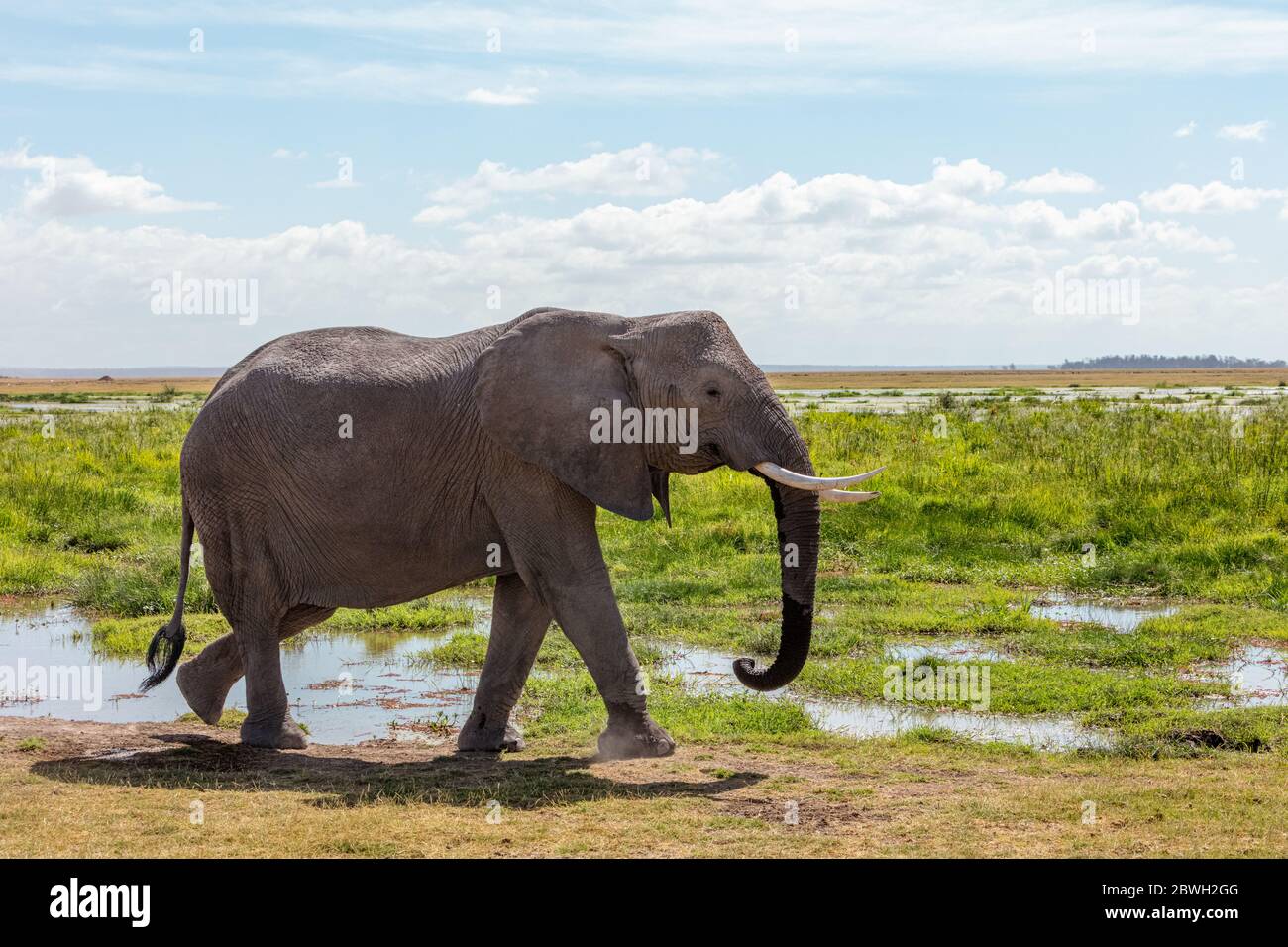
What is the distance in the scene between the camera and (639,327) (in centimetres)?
941

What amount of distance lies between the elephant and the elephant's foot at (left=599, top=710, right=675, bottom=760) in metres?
0.01

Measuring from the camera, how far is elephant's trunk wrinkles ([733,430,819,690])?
8.87m

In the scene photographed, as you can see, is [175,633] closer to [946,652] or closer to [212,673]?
[212,673]

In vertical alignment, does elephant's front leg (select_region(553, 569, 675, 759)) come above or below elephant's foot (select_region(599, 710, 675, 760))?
above

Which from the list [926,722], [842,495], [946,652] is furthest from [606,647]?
[946,652]

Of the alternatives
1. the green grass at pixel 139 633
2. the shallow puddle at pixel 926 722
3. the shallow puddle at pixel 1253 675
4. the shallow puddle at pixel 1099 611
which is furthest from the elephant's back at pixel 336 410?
the shallow puddle at pixel 1099 611

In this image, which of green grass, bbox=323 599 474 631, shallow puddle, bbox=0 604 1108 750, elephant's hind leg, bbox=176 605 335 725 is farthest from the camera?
green grass, bbox=323 599 474 631

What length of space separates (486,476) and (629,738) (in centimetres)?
194

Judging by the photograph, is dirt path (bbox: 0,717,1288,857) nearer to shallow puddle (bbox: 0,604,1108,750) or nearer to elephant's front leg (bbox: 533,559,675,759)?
elephant's front leg (bbox: 533,559,675,759)

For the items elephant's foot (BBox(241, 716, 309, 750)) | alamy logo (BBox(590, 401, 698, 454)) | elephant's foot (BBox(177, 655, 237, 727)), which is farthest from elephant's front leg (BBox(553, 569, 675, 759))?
elephant's foot (BBox(177, 655, 237, 727))

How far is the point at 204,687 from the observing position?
1038 centimetres

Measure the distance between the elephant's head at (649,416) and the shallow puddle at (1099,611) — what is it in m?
6.10
